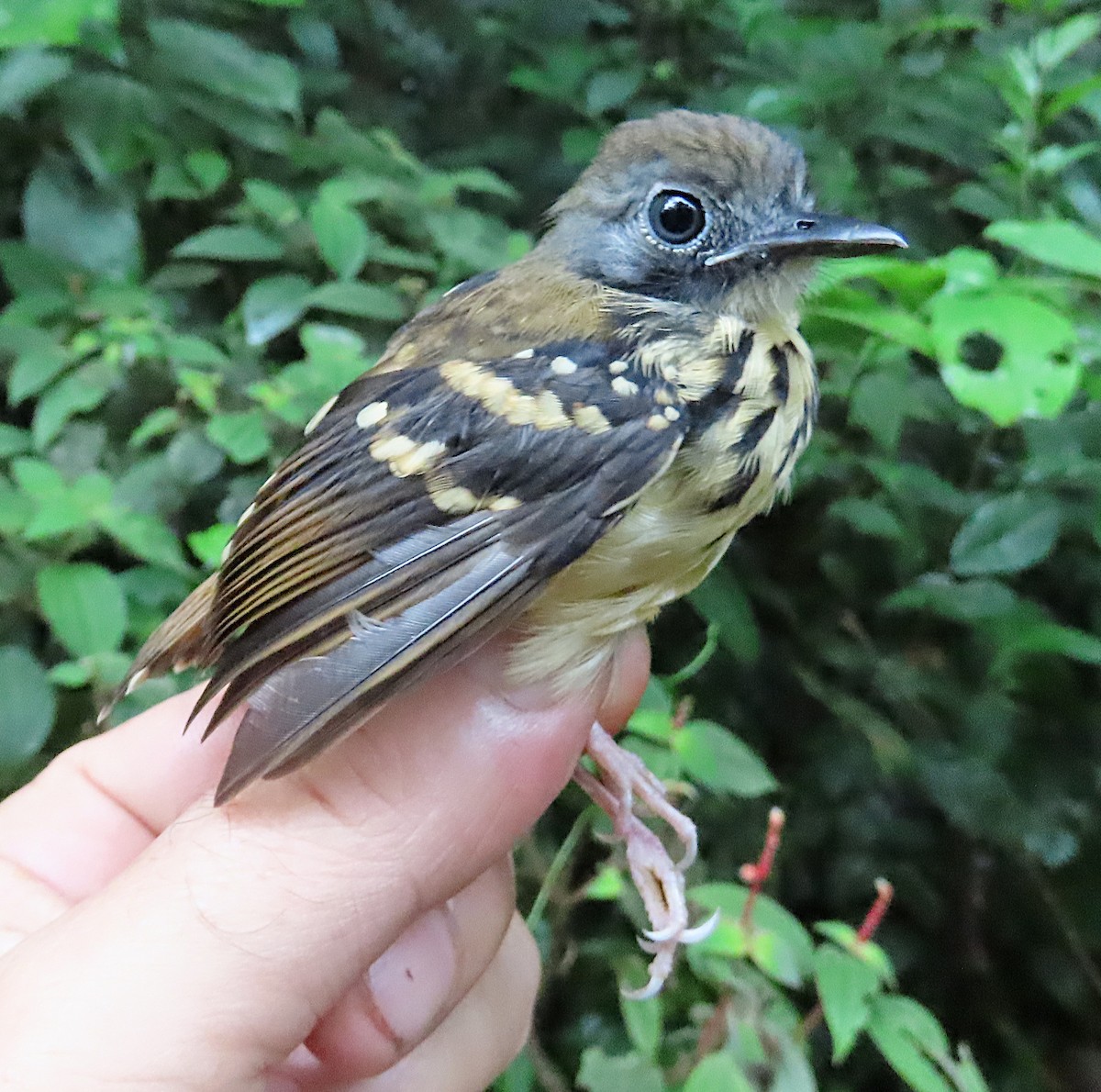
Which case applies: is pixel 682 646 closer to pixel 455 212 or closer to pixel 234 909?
pixel 455 212

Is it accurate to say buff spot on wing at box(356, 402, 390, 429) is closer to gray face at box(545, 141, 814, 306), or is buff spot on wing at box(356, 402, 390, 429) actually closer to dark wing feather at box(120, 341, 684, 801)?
dark wing feather at box(120, 341, 684, 801)

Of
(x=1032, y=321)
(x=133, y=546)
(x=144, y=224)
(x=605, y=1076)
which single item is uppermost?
(x=144, y=224)

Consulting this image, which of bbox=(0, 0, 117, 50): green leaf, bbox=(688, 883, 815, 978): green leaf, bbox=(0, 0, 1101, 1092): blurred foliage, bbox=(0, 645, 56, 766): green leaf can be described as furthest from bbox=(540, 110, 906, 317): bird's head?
bbox=(0, 0, 117, 50): green leaf

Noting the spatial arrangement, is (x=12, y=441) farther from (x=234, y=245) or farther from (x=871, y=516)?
(x=871, y=516)

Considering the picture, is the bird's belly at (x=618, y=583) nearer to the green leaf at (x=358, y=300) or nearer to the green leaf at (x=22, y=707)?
the green leaf at (x=22, y=707)

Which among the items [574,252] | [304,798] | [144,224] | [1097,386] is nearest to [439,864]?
[304,798]

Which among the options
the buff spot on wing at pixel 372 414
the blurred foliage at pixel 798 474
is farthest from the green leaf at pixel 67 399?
the buff spot on wing at pixel 372 414
